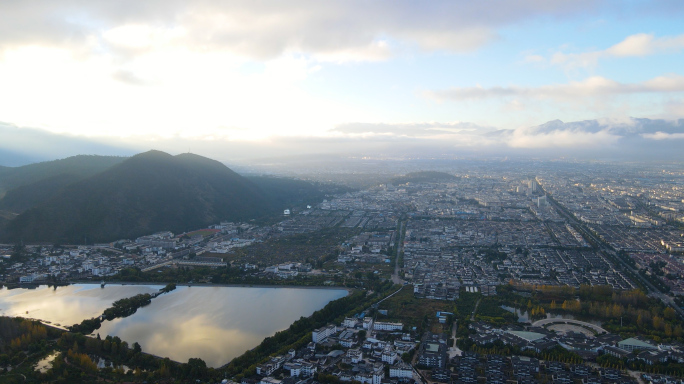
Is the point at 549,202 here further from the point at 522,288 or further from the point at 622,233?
the point at 522,288

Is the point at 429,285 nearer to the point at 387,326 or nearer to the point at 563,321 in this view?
the point at 387,326

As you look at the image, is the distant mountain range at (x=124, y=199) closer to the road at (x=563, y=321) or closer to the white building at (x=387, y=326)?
the white building at (x=387, y=326)

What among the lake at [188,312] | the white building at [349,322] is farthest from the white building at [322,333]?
the lake at [188,312]

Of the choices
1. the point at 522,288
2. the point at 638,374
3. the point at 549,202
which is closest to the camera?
the point at 638,374

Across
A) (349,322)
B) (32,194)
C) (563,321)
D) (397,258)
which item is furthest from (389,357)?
(32,194)

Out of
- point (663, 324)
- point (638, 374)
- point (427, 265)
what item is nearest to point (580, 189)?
point (427, 265)
